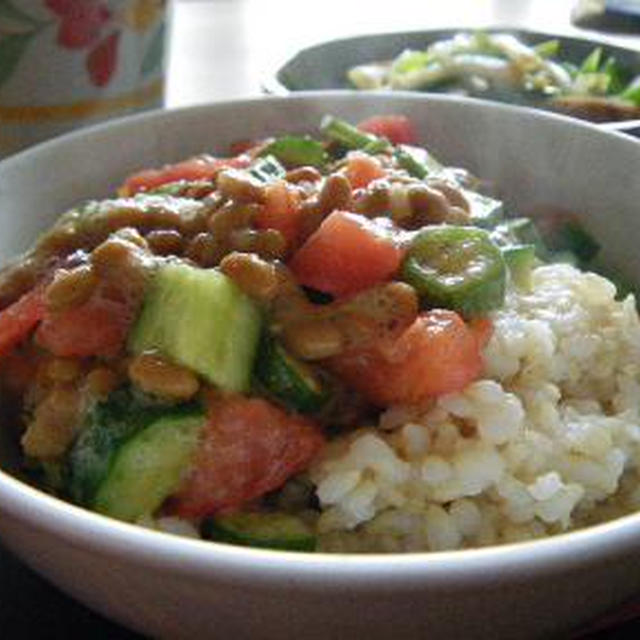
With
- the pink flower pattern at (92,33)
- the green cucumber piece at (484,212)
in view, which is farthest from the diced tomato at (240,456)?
the pink flower pattern at (92,33)

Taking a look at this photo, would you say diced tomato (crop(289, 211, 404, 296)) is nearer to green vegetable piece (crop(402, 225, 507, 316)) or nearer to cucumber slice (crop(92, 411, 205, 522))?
green vegetable piece (crop(402, 225, 507, 316))

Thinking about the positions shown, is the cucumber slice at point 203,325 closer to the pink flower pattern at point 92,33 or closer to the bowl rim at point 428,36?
the pink flower pattern at point 92,33

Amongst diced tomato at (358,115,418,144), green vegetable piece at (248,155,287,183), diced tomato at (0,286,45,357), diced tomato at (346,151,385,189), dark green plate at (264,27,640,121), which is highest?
diced tomato at (346,151,385,189)

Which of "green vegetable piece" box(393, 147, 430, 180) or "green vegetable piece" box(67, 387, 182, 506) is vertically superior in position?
"green vegetable piece" box(393, 147, 430, 180)

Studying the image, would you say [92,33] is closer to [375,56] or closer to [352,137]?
[352,137]

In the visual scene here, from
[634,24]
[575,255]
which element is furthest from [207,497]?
[634,24]

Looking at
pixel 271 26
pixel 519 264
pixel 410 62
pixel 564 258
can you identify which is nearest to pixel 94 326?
pixel 519 264

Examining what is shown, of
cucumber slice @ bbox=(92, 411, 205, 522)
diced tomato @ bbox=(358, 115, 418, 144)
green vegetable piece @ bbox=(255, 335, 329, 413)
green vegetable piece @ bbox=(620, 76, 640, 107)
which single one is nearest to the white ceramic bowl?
cucumber slice @ bbox=(92, 411, 205, 522)

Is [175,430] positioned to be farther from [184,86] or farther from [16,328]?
[184,86]
